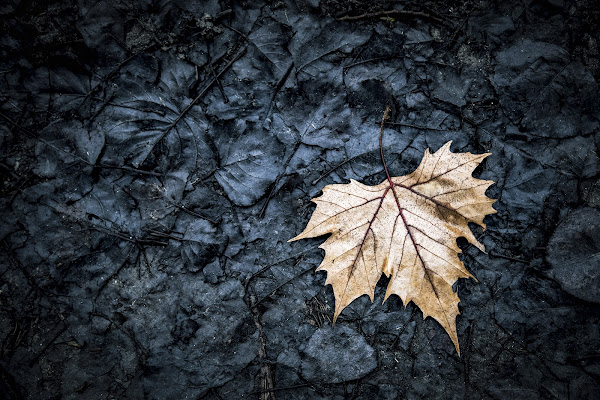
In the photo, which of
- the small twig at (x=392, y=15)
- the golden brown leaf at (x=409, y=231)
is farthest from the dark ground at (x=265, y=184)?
the golden brown leaf at (x=409, y=231)

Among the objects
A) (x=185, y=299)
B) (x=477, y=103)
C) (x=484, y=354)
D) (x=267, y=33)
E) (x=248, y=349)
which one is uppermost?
(x=267, y=33)

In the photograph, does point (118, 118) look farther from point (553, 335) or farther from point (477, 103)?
point (553, 335)

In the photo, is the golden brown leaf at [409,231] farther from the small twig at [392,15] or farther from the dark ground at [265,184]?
the small twig at [392,15]

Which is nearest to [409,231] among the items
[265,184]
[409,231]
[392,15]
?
[409,231]

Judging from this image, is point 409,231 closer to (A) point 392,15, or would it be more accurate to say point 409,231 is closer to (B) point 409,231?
(B) point 409,231

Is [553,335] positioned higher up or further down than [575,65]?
further down

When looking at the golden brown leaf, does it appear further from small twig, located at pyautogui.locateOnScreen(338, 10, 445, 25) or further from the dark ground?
small twig, located at pyautogui.locateOnScreen(338, 10, 445, 25)

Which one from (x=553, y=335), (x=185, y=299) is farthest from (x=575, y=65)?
(x=185, y=299)

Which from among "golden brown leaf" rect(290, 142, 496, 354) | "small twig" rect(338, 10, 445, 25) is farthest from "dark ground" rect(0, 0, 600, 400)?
"golden brown leaf" rect(290, 142, 496, 354)
